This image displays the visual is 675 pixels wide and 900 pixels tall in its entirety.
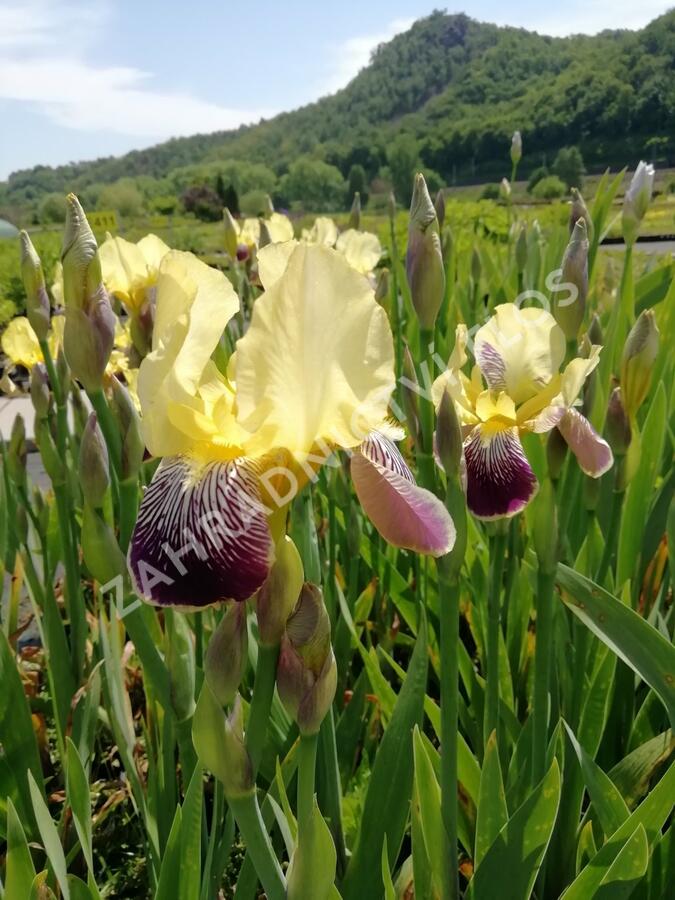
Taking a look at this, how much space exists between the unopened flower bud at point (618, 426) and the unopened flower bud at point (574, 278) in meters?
0.15

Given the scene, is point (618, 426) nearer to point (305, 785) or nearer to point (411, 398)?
point (411, 398)

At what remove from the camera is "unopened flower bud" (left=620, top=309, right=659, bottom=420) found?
1.22 meters

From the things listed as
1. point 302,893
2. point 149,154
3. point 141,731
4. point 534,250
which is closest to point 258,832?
point 302,893

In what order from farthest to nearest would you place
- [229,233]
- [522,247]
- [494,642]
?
1. [522,247]
2. [229,233]
3. [494,642]

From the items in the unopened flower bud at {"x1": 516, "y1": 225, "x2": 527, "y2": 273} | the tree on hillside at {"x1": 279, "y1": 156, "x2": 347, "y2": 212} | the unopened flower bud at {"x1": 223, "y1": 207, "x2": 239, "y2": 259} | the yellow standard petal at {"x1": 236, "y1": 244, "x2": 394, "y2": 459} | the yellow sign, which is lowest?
the unopened flower bud at {"x1": 516, "y1": 225, "x2": 527, "y2": 273}

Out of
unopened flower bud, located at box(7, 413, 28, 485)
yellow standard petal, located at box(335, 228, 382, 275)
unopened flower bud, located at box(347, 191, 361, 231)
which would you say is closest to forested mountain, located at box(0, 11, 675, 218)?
yellow standard petal, located at box(335, 228, 382, 275)

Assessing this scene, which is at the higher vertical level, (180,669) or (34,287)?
(34,287)

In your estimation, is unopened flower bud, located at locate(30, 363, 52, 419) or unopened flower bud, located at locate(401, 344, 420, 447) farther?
unopened flower bud, located at locate(30, 363, 52, 419)

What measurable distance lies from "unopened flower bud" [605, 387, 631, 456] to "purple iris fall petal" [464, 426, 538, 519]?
229 millimetres

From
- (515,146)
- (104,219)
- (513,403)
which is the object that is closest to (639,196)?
(513,403)

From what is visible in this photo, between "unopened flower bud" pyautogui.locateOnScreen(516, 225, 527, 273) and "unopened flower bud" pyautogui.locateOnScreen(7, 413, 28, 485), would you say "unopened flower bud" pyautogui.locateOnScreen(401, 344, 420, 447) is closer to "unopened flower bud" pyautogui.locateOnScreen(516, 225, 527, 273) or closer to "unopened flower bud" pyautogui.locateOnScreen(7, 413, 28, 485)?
"unopened flower bud" pyautogui.locateOnScreen(7, 413, 28, 485)

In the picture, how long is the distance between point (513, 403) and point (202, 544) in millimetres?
692

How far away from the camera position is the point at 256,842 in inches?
26.5

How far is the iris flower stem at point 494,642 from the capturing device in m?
1.04
